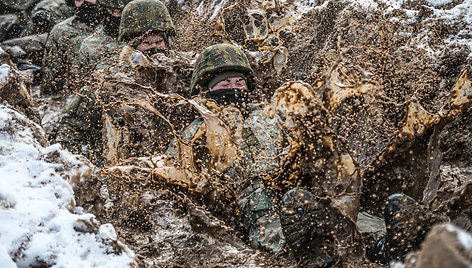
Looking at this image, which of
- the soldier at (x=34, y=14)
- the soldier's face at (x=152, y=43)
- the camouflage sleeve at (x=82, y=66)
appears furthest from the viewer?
Answer: the soldier at (x=34, y=14)

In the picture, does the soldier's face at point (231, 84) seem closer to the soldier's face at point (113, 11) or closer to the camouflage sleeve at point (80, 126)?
the camouflage sleeve at point (80, 126)

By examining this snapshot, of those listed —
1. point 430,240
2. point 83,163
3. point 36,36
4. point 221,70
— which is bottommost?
point 36,36

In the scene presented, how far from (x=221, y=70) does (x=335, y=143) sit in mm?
1711

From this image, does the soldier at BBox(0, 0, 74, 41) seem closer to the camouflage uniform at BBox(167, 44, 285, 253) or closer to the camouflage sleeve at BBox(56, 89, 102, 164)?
the camouflage sleeve at BBox(56, 89, 102, 164)

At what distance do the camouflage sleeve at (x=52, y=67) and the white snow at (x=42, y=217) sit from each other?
518cm

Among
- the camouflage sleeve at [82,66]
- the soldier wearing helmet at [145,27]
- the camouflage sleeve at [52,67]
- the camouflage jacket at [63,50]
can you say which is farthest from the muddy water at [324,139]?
the camouflage sleeve at [52,67]

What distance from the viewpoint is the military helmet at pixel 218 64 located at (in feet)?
13.5

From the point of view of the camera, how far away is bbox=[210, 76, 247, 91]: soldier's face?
4.11 m

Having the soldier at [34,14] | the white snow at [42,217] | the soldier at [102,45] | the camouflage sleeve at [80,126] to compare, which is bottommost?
the camouflage sleeve at [80,126]

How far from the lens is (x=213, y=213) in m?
3.14

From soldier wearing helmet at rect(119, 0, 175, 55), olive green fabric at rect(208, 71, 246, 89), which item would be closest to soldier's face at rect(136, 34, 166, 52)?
soldier wearing helmet at rect(119, 0, 175, 55)

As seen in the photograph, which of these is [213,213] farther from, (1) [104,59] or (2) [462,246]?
(1) [104,59]

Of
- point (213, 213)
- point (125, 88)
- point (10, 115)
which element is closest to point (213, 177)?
point (213, 213)

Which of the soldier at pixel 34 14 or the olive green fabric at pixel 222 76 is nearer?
the olive green fabric at pixel 222 76
